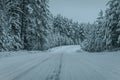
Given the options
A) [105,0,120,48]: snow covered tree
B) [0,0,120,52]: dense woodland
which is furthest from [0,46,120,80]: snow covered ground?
[105,0,120,48]: snow covered tree

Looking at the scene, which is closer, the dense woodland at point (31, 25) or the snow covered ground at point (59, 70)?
the snow covered ground at point (59, 70)

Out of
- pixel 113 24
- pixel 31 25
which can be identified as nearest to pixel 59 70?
pixel 113 24

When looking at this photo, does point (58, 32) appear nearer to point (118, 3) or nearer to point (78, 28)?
point (78, 28)

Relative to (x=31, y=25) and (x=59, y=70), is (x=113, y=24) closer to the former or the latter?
(x=31, y=25)

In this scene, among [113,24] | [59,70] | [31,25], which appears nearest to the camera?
[59,70]

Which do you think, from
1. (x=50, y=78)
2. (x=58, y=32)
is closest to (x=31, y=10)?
(x=50, y=78)

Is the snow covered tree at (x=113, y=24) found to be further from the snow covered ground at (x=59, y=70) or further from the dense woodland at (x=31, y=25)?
the snow covered ground at (x=59, y=70)

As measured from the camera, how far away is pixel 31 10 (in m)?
33.7

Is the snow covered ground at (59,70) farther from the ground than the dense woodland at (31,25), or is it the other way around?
the dense woodland at (31,25)

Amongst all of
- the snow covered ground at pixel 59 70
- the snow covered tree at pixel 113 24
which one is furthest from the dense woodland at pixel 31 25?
the snow covered ground at pixel 59 70

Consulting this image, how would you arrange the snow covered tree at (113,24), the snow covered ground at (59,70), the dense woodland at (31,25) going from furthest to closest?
the snow covered tree at (113,24)
the dense woodland at (31,25)
the snow covered ground at (59,70)

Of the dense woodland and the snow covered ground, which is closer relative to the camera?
the snow covered ground

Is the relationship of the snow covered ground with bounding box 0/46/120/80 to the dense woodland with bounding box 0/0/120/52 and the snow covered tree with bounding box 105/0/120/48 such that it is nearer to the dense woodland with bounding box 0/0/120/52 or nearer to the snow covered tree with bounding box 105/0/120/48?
the dense woodland with bounding box 0/0/120/52

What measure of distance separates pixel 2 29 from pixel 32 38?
1017cm
